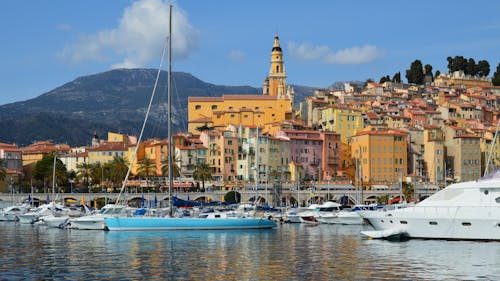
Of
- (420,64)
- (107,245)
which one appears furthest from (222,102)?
(107,245)

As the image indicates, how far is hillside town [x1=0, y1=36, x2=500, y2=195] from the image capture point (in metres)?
120

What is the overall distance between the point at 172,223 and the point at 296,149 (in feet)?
233

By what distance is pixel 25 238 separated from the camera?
5388 centimetres

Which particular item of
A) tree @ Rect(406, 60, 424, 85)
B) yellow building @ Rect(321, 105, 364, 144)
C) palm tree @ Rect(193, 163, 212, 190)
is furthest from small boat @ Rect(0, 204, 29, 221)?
tree @ Rect(406, 60, 424, 85)

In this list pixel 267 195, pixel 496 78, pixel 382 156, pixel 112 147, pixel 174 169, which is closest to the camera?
pixel 267 195

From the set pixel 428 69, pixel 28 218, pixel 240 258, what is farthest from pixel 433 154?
pixel 240 258

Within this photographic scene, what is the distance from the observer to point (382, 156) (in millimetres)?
122500

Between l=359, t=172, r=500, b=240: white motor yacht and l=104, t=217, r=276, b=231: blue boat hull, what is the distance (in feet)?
46.2

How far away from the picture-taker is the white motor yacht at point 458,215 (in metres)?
43.9

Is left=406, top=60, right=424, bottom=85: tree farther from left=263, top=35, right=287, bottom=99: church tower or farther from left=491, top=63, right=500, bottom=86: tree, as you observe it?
left=263, top=35, right=287, bottom=99: church tower

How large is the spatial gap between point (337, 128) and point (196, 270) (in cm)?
10095

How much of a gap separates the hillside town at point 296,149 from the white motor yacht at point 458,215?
62.9 m

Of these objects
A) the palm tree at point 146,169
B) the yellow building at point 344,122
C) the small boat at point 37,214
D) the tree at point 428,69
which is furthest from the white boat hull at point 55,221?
the tree at point 428,69

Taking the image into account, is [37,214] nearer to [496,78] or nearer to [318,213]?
[318,213]
